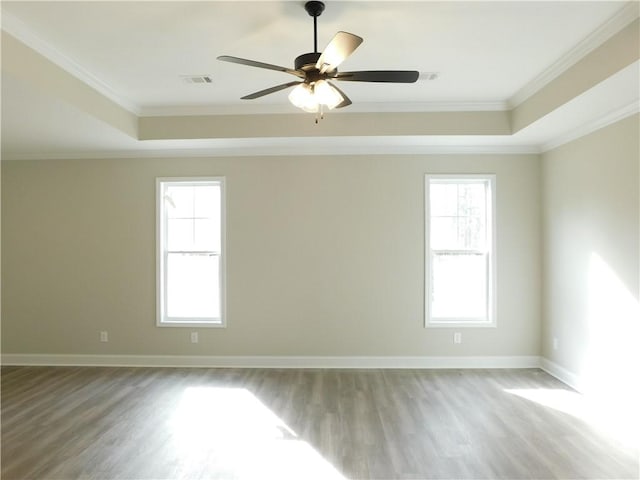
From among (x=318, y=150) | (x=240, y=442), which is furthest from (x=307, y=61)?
(x=240, y=442)

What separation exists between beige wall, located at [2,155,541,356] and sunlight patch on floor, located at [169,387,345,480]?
126 centimetres

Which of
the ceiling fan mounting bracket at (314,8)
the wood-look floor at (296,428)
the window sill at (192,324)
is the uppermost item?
the ceiling fan mounting bracket at (314,8)

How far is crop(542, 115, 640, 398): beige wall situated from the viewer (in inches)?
133

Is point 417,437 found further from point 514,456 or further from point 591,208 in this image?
point 591,208

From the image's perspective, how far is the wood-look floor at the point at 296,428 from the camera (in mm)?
2656

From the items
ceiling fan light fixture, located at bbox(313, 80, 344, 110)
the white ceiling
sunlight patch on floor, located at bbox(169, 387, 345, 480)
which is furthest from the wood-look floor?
the white ceiling

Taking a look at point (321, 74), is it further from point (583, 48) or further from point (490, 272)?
point (490, 272)

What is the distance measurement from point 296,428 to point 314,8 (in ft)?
9.92

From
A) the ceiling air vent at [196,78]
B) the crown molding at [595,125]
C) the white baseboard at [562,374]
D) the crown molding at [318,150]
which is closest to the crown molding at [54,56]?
the ceiling air vent at [196,78]

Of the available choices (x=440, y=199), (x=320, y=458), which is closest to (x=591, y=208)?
(x=440, y=199)

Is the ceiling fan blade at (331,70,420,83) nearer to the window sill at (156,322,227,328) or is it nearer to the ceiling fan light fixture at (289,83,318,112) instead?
the ceiling fan light fixture at (289,83,318,112)

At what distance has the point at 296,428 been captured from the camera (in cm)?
321

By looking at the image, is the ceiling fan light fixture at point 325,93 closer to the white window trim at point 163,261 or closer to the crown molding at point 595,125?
the crown molding at point 595,125

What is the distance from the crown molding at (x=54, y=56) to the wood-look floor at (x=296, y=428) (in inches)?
114
